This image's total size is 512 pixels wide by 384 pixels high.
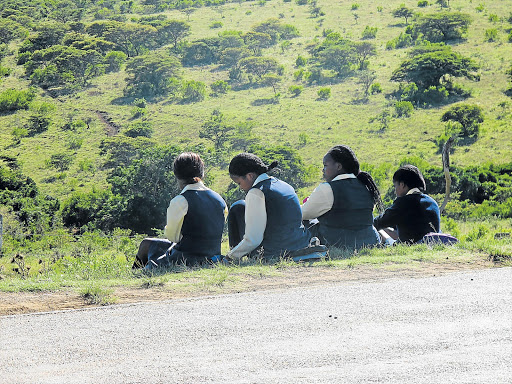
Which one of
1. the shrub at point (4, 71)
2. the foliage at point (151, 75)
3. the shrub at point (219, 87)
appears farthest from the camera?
the shrub at point (4, 71)

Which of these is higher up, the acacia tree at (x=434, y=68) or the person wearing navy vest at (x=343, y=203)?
the acacia tree at (x=434, y=68)

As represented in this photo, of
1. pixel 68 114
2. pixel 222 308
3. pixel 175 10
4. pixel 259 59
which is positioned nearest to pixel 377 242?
pixel 222 308

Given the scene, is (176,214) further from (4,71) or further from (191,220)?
(4,71)

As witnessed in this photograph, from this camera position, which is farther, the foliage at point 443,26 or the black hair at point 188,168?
the foliage at point 443,26

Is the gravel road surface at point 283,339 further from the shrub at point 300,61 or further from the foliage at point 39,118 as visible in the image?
the shrub at point 300,61

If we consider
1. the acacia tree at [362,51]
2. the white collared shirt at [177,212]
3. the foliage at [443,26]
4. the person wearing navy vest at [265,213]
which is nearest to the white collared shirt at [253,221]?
the person wearing navy vest at [265,213]

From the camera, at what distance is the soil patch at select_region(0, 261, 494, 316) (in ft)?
16.8

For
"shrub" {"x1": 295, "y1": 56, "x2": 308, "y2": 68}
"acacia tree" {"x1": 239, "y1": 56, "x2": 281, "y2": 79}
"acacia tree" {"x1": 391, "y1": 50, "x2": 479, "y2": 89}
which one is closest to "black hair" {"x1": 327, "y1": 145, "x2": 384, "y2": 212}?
"acacia tree" {"x1": 391, "y1": 50, "x2": 479, "y2": 89}

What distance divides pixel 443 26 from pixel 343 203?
5671cm

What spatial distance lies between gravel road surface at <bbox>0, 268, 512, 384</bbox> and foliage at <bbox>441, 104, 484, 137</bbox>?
37.0 meters

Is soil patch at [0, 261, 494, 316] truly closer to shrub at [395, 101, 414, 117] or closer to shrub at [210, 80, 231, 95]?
shrub at [395, 101, 414, 117]

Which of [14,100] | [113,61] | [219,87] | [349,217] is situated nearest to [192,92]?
[219,87]

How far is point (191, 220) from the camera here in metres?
6.20

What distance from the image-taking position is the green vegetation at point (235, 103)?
107 ft
